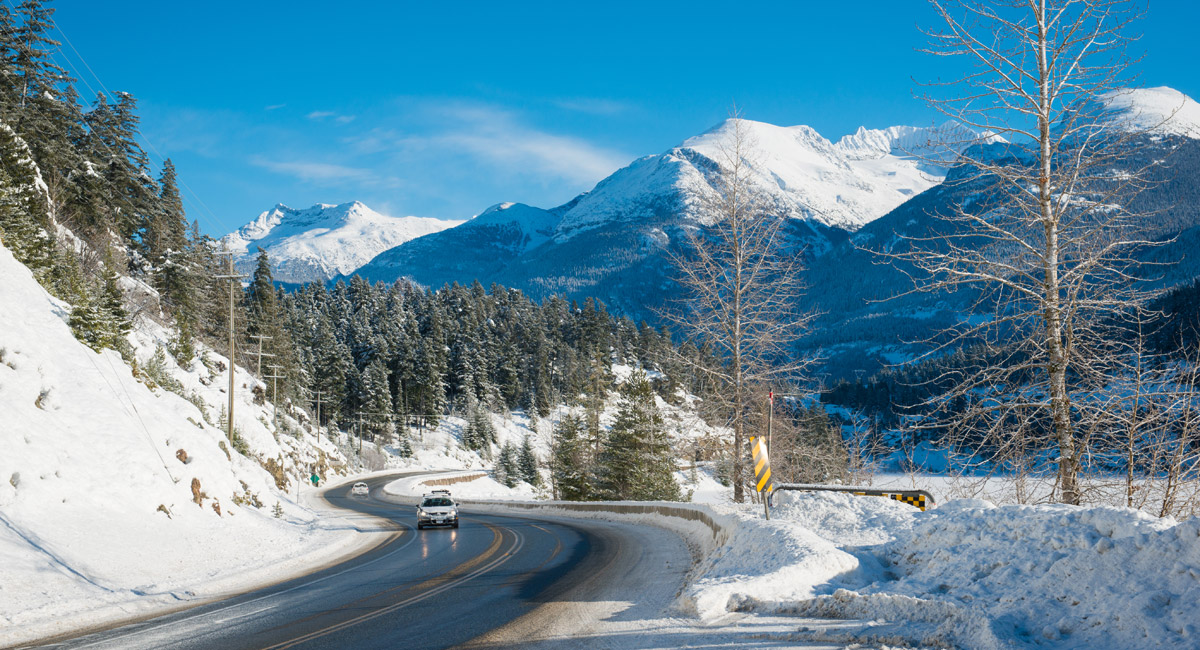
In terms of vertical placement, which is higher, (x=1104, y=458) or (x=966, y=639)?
(x=1104, y=458)

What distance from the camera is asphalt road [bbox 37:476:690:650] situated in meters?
8.54

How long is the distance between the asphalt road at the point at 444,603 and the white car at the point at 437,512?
30.0 feet

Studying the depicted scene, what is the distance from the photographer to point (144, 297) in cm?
4631

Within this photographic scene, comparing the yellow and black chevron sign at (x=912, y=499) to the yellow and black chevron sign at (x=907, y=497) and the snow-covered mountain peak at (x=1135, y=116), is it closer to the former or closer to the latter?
the yellow and black chevron sign at (x=907, y=497)

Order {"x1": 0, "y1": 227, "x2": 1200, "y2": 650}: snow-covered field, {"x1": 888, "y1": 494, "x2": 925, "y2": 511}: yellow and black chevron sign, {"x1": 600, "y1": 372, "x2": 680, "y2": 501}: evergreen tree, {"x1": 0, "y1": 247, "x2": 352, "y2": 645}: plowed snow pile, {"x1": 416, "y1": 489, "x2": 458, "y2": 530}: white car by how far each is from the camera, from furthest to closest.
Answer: {"x1": 600, "y1": 372, "x2": 680, "y2": 501}: evergreen tree, {"x1": 416, "y1": 489, "x2": 458, "y2": 530}: white car, {"x1": 888, "y1": 494, "x2": 925, "y2": 511}: yellow and black chevron sign, {"x1": 0, "y1": 247, "x2": 352, "y2": 645}: plowed snow pile, {"x1": 0, "y1": 227, "x2": 1200, "y2": 650}: snow-covered field

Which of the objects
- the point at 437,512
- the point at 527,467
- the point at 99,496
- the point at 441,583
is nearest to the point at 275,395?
the point at 527,467

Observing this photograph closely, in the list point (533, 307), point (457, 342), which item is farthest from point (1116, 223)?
point (533, 307)

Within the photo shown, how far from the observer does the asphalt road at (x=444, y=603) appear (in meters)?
8.54

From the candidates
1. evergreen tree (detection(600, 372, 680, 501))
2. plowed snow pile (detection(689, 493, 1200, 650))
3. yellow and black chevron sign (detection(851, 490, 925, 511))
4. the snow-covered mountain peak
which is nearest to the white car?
evergreen tree (detection(600, 372, 680, 501))

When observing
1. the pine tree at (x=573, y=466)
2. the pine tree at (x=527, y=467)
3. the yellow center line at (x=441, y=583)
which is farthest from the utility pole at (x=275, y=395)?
the yellow center line at (x=441, y=583)

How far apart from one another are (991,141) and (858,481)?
680 inches

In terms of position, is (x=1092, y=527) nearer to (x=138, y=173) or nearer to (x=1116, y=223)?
(x=1116, y=223)

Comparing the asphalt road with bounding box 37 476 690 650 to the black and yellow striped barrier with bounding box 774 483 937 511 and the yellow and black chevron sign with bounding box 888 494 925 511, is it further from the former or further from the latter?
the yellow and black chevron sign with bounding box 888 494 925 511

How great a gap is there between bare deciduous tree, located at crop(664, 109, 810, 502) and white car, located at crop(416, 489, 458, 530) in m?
12.9
